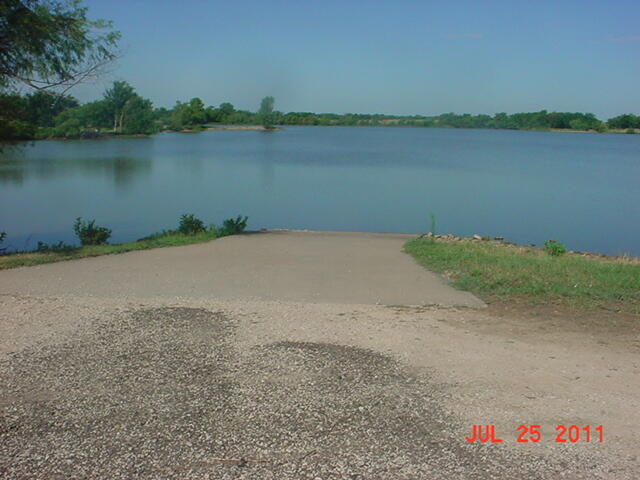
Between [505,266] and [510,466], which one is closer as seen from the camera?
[510,466]

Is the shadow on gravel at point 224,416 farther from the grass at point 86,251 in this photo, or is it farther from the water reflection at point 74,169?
the water reflection at point 74,169

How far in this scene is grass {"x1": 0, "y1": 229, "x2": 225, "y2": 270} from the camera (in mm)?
11125

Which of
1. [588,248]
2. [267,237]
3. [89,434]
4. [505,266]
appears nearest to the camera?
[89,434]

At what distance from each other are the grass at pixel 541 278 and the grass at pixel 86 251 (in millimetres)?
5057

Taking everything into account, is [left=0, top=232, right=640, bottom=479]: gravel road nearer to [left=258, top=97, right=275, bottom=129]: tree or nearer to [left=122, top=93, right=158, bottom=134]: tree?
[left=122, top=93, right=158, bottom=134]: tree

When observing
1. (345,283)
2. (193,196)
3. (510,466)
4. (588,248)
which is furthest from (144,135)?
(510,466)

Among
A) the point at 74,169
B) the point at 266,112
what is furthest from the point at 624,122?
the point at 74,169

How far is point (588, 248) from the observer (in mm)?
18750

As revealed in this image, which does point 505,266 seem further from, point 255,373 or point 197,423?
point 197,423

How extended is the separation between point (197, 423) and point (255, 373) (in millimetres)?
1088

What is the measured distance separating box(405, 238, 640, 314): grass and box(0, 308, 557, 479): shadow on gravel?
11.0 feet

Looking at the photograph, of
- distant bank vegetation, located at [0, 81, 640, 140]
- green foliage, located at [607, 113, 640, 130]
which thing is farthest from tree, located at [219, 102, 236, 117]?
green foliage, located at [607, 113, 640, 130]

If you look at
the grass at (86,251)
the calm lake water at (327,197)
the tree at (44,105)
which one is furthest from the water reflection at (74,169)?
the grass at (86,251)

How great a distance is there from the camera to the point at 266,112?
137125mm
